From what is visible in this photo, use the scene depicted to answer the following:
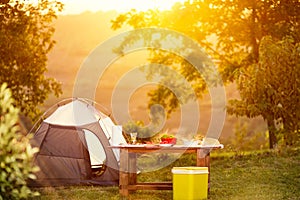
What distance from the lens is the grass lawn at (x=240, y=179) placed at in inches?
389

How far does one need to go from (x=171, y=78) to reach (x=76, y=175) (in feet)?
27.7

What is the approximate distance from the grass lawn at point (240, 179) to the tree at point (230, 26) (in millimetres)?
2284

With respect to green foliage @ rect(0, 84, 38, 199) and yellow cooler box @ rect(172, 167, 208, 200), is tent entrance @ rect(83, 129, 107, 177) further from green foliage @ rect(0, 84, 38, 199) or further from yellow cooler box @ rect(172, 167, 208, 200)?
green foliage @ rect(0, 84, 38, 199)

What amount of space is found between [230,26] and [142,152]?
30.2ft

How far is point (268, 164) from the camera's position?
1295 cm

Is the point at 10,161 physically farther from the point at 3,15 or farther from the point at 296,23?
the point at 296,23

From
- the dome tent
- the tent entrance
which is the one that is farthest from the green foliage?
the tent entrance

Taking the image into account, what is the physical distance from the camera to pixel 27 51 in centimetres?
1627

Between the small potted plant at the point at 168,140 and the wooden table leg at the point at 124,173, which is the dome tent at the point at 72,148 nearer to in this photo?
the wooden table leg at the point at 124,173

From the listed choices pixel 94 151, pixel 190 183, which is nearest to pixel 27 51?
pixel 94 151

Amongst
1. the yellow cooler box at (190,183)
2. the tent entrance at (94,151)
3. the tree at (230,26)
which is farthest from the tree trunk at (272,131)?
the yellow cooler box at (190,183)

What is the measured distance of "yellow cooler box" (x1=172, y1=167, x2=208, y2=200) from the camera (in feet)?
29.8

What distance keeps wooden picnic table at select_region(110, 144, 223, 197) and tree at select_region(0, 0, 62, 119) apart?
689 centimetres

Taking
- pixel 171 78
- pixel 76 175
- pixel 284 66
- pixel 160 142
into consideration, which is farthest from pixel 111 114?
pixel 171 78
